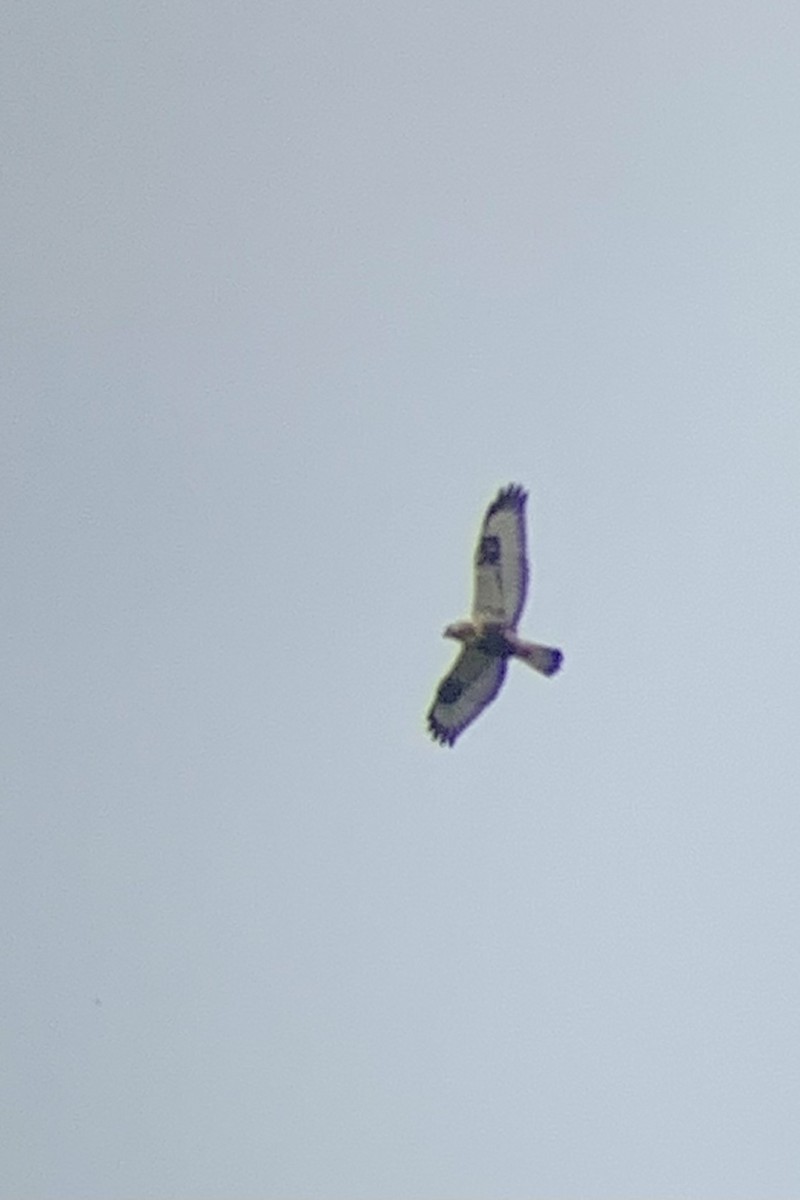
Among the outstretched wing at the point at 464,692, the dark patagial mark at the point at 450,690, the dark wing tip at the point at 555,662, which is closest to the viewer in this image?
the dark wing tip at the point at 555,662

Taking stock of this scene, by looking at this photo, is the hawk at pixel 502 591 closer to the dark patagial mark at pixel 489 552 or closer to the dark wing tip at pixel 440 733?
the dark patagial mark at pixel 489 552

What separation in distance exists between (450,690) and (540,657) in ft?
4.11

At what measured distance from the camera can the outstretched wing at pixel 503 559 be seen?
73.3 ft

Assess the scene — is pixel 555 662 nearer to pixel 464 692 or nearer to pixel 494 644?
pixel 494 644

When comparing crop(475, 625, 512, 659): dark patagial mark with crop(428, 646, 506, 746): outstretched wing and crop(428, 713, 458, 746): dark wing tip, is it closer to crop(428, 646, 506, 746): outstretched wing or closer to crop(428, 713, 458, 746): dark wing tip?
crop(428, 646, 506, 746): outstretched wing

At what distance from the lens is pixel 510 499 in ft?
73.7

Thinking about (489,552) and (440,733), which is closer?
(489,552)

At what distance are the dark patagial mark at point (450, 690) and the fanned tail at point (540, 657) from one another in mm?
935

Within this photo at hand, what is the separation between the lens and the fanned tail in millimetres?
22219

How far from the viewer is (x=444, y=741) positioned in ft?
76.0

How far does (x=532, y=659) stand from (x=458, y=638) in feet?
2.62

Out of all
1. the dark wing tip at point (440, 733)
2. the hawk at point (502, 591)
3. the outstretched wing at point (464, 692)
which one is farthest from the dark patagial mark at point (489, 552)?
the dark wing tip at point (440, 733)

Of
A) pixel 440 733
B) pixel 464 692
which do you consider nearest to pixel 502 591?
pixel 464 692

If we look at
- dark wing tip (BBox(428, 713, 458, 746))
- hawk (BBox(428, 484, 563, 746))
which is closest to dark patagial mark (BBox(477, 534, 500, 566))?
hawk (BBox(428, 484, 563, 746))
